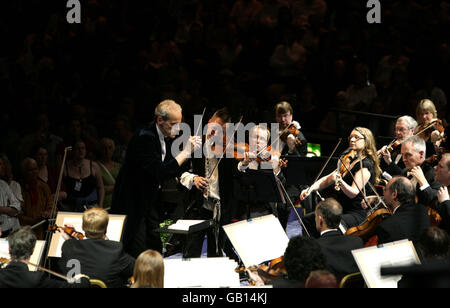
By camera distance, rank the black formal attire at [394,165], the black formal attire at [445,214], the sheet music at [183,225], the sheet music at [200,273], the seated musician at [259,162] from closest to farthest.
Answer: the sheet music at [200,273] < the black formal attire at [445,214] < the sheet music at [183,225] < the seated musician at [259,162] < the black formal attire at [394,165]

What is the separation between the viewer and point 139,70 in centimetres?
902

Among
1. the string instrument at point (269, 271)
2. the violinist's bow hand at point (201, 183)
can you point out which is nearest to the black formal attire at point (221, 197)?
the violinist's bow hand at point (201, 183)

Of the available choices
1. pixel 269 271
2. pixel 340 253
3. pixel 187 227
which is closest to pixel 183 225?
Answer: pixel 187 227

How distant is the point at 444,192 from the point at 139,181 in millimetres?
2235

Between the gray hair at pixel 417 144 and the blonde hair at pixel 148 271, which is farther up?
the gray hair at pixel 417 144

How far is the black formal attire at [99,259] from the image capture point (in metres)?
4.01

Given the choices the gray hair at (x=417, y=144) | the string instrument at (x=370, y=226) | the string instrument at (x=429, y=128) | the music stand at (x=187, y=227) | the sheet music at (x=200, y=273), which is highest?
the string instrument at (x=429, y=128)

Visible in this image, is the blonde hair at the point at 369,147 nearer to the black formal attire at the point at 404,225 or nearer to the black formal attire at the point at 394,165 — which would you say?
the black formal attire at the point at 394,165

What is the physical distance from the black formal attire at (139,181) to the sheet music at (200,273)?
105 centimetres

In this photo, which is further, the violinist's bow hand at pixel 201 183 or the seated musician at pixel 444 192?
the violinist's bow hand at pixel 201 183

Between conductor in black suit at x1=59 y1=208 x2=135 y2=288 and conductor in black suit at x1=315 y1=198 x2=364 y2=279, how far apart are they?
1.21 meters

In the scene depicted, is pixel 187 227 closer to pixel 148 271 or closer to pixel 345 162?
pixel 345 162
